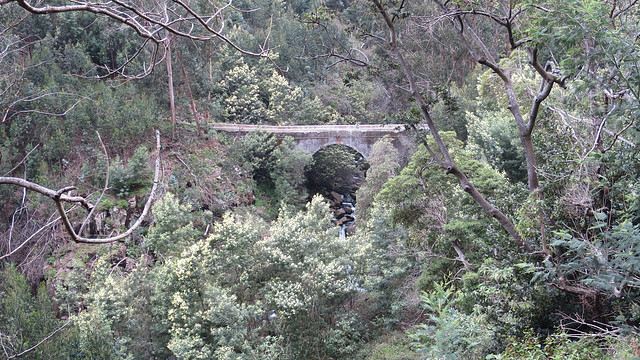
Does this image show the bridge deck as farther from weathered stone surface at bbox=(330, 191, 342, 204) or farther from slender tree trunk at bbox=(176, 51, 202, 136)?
weathered stone surface at bbox=(330, 191, 342, 204)

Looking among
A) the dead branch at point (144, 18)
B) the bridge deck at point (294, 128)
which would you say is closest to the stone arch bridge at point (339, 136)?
the bridge deck at point (294, 128)

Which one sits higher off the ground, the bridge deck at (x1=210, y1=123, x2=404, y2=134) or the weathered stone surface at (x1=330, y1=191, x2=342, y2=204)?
the bridge deck at (x1=210, y1=123, x2=404, y2=134)

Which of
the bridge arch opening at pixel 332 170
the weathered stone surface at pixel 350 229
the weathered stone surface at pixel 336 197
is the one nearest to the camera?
the weathered stone surface at pixel 350 229

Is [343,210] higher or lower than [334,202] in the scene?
lower

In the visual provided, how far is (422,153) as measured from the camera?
35.7 ft

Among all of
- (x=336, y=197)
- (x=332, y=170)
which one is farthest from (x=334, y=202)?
(x=332, y=170)

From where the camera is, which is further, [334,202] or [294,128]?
[334,202]

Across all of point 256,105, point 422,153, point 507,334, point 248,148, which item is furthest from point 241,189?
point 507,334

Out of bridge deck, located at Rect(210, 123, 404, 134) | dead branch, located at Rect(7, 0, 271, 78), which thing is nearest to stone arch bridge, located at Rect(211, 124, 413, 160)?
bridge deck, located at Rect(210, 123, 404, 134)

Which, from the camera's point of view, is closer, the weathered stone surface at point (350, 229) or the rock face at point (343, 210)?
the weathered stone surface at point (350, 229)

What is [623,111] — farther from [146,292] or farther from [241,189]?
[241,189]

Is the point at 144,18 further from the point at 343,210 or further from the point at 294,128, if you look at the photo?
the point at 294,128

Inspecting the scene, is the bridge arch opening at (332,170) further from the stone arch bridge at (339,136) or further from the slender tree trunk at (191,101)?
the slender tree trunk at (191,101)

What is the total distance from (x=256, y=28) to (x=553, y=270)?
30669 millimetres
